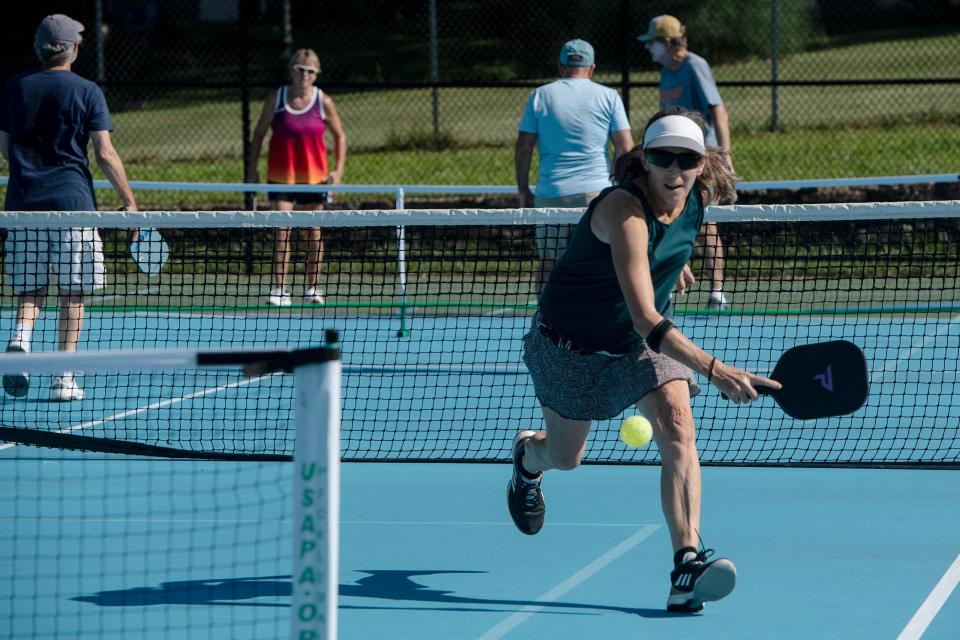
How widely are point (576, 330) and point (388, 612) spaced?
1016 millimetres

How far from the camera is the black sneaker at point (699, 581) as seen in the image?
4.47m

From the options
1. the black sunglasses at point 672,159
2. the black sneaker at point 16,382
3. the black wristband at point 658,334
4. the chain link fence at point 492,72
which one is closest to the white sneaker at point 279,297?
the black sneaker at point 16,382

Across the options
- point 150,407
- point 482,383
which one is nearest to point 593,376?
point 150,407

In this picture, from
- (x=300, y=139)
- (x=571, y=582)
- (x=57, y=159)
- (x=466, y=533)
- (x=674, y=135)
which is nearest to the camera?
(x=674, y=135)

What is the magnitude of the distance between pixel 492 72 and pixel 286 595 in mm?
13781

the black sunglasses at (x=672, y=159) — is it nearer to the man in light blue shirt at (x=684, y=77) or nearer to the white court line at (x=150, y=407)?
the white court line at (x=150, y=407)

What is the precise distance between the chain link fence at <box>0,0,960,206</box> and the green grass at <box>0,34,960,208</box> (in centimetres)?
3

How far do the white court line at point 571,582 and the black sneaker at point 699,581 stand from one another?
1.31 ft

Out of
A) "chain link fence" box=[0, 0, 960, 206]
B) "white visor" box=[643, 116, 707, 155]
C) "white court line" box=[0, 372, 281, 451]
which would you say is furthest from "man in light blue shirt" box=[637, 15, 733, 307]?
"white visor" box=[643, 116, 707, 155]

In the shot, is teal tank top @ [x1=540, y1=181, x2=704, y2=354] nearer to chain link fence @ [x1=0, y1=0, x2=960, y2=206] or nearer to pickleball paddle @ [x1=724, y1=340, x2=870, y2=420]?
pickleball paddle @ [x1=724, y1=340, x2=870, y2=420]

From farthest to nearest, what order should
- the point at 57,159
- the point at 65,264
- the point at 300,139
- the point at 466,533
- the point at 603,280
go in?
the point at 300,139 → the point at 57,159 → the point at 65,264 → the point at 466,533 → the point at 603,280

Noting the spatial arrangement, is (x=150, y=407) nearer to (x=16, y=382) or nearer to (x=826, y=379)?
(x=16, y=382)

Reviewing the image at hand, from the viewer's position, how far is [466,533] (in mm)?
5676

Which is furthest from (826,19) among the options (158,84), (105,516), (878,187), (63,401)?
(105,516)
